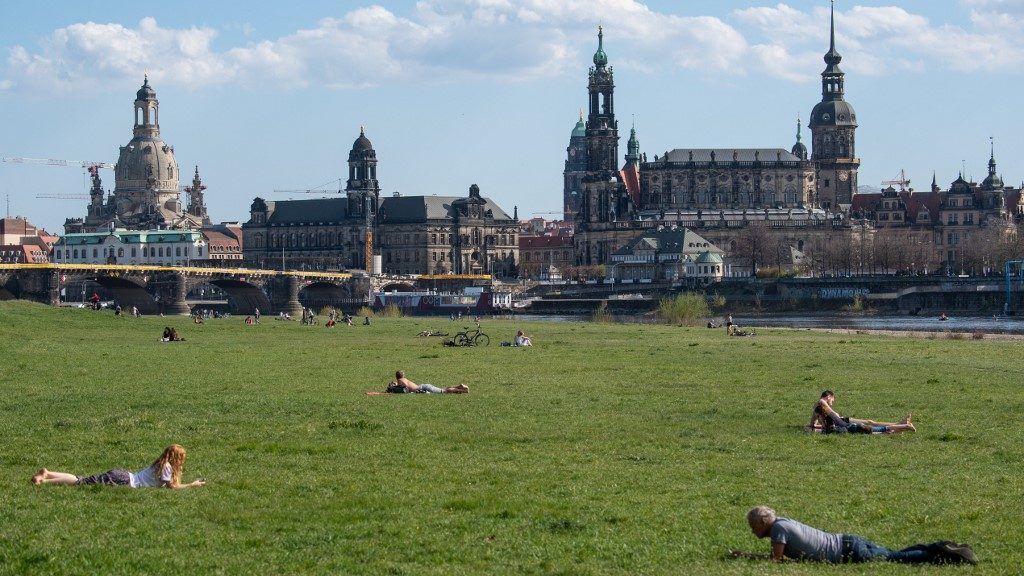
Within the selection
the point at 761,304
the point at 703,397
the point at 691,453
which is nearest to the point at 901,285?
the point at 761,304

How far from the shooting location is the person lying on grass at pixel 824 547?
1565 centimetres

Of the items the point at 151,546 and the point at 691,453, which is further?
the point at 691,453

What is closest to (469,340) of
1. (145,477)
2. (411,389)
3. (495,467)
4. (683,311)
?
(411,389)

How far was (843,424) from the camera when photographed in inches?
1030

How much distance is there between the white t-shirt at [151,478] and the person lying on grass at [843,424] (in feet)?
36.3

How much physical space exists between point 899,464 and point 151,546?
34.4ft

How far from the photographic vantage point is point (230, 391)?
34062mm

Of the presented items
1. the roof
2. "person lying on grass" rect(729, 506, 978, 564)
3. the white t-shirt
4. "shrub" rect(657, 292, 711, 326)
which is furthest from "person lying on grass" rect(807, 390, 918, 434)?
the roof

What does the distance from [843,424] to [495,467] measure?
22.9 feet

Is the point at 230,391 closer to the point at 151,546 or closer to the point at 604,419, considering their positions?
the point at 604,419

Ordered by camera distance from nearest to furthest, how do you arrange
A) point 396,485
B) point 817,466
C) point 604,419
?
point 396,485, point 817,466, point 604,419

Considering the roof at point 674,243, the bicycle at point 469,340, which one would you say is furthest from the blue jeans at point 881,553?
the roof at point 674,243

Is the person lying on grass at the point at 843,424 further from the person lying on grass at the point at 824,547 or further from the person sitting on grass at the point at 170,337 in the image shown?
the person sitting on grass at the point at 170,337

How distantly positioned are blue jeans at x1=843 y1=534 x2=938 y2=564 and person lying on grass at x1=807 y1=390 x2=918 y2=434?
33.4ft
